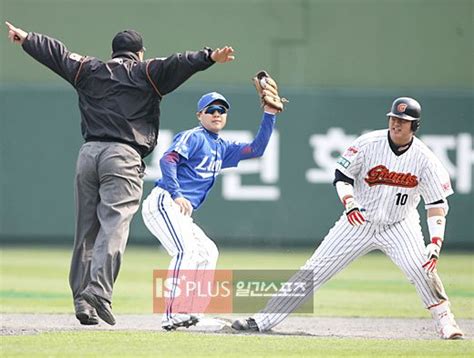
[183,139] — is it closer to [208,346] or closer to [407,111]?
[407,111]

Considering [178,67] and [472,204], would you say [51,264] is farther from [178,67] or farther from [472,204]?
[178,67]

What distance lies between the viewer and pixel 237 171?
1772 centimetres

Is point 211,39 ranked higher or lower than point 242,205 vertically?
higher

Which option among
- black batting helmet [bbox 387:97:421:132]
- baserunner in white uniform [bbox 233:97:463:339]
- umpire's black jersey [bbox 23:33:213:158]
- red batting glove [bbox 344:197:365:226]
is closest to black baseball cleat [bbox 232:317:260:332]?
baserunner in white uniform [bbox 233:97:463:339]

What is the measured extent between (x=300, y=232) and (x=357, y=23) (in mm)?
3579

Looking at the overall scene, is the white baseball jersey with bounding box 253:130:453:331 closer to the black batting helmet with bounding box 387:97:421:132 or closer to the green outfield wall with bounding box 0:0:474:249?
the black batting helmet with bounding box 387:97:421:132

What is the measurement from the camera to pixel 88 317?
8312mm

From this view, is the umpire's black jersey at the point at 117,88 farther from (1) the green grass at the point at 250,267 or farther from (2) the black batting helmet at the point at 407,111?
(1) the green grass at the point at 250,267

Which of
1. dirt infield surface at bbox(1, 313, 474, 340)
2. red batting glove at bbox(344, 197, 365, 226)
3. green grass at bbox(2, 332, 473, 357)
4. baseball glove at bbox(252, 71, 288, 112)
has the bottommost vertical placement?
dirt infield surface at bbox(1, 313, 474, 340)

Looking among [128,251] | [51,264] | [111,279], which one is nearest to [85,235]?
[111,279]

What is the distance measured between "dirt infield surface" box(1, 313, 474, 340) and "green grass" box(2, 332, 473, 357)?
396 millimetres

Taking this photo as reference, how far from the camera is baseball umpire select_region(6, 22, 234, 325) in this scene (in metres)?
8.26

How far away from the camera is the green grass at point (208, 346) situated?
23.2 feet

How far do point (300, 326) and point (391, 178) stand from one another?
1.47 metres
